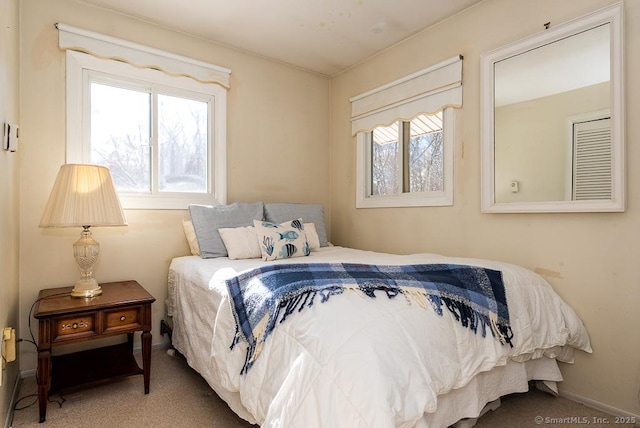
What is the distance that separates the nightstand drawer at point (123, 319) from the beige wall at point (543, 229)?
203cm

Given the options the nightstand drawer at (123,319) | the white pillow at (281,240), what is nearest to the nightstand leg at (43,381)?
the nightstand drawer at (123,319)

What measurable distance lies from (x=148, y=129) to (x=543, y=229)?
2887 mm

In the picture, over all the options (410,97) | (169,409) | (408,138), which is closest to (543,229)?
(408,138)

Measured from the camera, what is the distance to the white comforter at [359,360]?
3.51 ft

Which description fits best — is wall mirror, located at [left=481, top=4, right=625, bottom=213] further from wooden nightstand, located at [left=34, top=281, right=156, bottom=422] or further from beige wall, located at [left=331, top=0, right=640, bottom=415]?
wooden nightstand, located at [left=34, top=281, right=156, bottom=422]

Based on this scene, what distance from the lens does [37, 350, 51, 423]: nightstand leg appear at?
5.74ft

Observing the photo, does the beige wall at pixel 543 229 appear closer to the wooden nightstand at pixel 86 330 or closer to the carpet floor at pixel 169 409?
the carpet floor at pixel 169 409

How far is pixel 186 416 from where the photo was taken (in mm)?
1818

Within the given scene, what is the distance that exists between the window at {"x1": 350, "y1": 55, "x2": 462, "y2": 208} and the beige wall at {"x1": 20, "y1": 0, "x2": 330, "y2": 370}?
543 mm

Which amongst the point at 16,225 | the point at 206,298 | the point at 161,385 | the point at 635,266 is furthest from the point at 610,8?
the point at 16,225

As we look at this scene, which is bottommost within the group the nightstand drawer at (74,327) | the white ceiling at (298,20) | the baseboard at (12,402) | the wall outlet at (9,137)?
the baseboard at (12,402)

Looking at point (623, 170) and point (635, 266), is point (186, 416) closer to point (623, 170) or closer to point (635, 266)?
point (635, 266)

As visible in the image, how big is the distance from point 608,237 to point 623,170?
36cm

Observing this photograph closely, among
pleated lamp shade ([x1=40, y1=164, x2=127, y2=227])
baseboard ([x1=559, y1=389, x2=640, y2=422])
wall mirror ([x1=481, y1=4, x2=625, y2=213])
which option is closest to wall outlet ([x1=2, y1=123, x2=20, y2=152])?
pleated lamp shade ([x1=40, y1=164, x2=127, y2=227])
